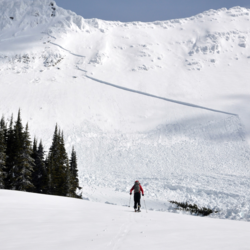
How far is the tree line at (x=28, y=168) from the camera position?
86.1ft

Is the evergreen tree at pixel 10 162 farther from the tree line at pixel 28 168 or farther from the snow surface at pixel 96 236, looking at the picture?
the snow surface at pixel 96 236

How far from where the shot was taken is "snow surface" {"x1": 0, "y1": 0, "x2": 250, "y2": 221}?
1750 inches

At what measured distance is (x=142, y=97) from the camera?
266 feet

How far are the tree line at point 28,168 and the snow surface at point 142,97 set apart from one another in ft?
18.0

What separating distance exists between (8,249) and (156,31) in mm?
125194

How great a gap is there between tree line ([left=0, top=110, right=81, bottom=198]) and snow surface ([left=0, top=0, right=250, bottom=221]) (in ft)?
18.0

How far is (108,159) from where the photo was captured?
181 ft

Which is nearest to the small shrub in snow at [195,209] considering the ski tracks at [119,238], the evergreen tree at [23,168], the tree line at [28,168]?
the tree line at [28,168]

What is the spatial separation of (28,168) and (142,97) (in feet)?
187

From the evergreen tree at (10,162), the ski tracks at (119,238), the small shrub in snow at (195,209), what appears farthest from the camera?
the evergreen tree at (10,162)

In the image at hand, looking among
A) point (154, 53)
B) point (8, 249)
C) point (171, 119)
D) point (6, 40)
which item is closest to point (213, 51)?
point (154, 53)

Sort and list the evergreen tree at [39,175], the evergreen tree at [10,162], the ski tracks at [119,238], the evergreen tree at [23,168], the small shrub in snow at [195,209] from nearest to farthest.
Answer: the ski tracks at [119,238] < the evergreen tree at [23,168] < the small shrub in snow at [195,209] < the evergreen tree at [10,162] < the evergreen tree at [39,175]

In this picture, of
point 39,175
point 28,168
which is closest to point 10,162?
point 28,168

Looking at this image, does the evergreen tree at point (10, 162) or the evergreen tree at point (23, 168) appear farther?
the evergreen tree at point (10, 162)
